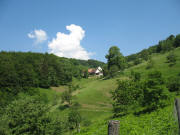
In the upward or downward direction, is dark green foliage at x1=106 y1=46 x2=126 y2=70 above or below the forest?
above

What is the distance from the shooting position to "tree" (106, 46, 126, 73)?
66625mm

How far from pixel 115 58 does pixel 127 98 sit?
1920 inches

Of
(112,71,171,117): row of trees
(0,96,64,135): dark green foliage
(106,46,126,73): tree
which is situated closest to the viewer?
(0,96,64,135): dark green foliage

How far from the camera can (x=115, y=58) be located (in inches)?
2653

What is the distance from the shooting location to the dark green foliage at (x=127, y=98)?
65.7ft

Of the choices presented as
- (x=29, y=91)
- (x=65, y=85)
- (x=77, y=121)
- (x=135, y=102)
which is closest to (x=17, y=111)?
(x=77, y=121)

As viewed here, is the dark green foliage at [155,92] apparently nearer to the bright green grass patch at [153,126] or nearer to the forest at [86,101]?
the forest at [86,101]

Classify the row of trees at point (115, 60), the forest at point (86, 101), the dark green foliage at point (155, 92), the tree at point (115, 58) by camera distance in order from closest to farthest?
the forest at point (86, 101) → the dark green foliage at point (155, 92) → the row of trees at point (115, 60) → the tree at point (115, 58)

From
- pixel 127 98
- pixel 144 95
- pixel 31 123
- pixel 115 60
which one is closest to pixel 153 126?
pixel 127 98

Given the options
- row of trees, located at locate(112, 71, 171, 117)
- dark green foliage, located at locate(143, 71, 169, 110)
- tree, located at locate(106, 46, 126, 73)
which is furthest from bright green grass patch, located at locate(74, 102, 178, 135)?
tree, located at locate(106, 46, 126, 73)

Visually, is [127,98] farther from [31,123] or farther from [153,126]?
[31,123]

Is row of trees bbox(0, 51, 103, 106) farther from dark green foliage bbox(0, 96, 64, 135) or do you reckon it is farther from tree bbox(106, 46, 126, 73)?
dark green foliage bbox(0, 96, 64, 135)

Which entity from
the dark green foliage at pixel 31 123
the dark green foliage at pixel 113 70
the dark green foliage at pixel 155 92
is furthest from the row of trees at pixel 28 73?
the dark green foliage at pixel 155 92

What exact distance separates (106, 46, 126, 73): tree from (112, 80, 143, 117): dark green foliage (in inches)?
1796
